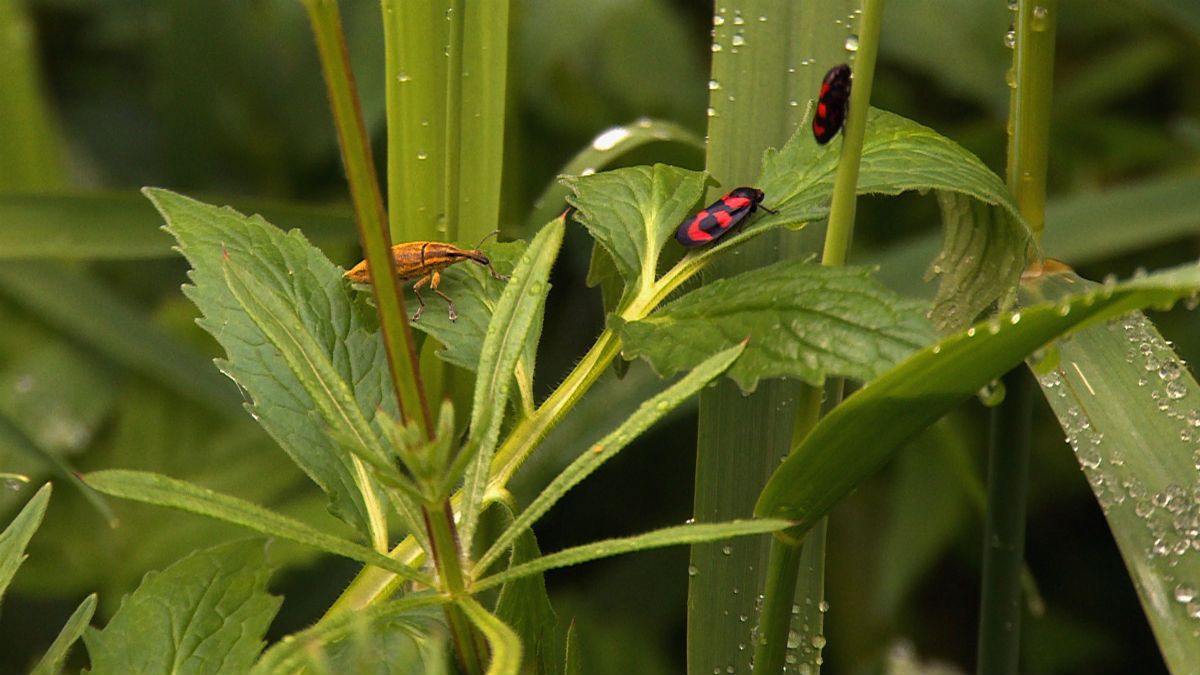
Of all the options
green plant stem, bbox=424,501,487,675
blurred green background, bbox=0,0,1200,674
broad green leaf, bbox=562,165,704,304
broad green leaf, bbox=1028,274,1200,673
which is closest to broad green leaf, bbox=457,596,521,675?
green plant stem, bbox=424,501,487,675

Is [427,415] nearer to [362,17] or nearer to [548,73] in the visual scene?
[362,17]

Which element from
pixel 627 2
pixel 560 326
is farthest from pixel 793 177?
pixel 627 2

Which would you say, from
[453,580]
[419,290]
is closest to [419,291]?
[419,290]

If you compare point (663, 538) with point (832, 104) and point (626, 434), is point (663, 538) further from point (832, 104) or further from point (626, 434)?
point (832, 104)

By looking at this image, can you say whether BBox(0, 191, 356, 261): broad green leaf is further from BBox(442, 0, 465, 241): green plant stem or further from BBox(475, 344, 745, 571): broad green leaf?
BBox(475, 344, 745, 571): broad green leaf

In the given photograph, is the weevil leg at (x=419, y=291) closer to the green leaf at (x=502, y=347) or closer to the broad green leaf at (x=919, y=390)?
the green leaf at (x=502, y=347)

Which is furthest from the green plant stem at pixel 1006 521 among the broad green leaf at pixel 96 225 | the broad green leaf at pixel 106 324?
the broad green leaf at pixel 106 324
